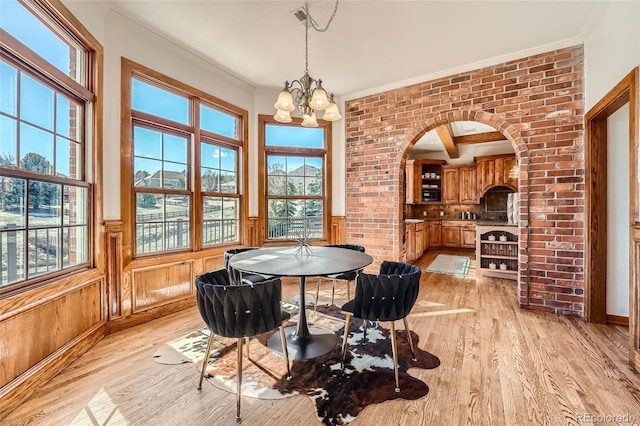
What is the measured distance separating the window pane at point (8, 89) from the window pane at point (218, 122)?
188 cm

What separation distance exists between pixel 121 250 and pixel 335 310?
92.4 inches

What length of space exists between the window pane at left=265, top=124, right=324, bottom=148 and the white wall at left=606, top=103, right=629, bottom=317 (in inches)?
136

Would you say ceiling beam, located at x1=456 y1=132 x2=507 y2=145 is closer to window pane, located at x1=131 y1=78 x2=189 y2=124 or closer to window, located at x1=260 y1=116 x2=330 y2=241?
window, located at x1=260 y1=116 x2=330 y2=241

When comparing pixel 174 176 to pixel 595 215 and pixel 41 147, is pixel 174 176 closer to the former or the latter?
pixel 41 147

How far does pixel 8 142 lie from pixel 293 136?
3242 mm

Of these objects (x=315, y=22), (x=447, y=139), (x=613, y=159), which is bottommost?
(x=613, y=159)

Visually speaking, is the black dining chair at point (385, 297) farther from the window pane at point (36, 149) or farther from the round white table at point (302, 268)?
the window pane at point (36, 149)

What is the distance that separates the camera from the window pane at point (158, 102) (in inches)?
120

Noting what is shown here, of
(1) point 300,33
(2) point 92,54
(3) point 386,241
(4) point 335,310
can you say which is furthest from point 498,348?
(2) point 92,54

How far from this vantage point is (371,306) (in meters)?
2.00

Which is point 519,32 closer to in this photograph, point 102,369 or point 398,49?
point 398,49

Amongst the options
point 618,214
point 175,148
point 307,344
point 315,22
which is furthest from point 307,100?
point 618,214

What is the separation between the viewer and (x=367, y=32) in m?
2.91

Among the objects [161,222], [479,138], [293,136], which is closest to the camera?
[161,222]
